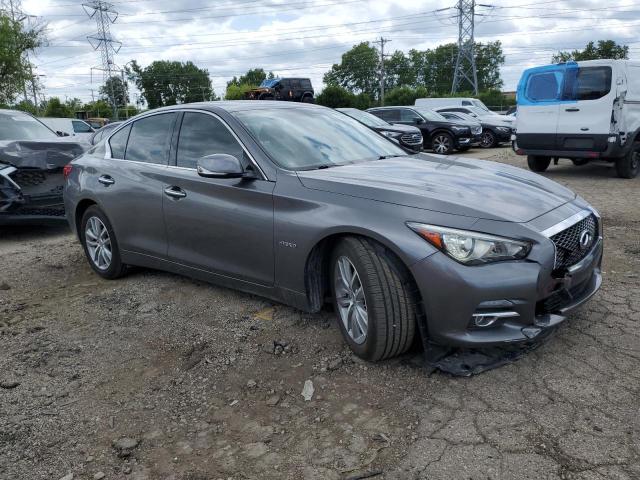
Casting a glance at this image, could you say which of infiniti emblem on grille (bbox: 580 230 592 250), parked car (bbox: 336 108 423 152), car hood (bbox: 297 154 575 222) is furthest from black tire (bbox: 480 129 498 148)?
infiniti emblem on grille (bbox: 580 230 592 250)

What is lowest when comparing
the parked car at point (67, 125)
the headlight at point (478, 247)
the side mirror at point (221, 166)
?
the headlight at point (478, 247)

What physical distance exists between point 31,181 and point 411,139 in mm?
9720

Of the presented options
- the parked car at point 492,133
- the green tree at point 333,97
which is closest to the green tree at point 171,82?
the green tree at point 333,97

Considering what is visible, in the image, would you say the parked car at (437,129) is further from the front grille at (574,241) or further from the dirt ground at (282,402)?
the front grille at (574,241)

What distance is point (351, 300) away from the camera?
10.7 ft

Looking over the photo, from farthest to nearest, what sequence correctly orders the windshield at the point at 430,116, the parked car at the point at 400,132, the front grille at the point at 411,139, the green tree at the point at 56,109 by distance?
the green tree at the point at 56,109, the windshield at the point at 430,116, the front grille at the point at 411,139, the parked car at the point at 400,132

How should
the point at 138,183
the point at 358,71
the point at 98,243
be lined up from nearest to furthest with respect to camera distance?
the point at 138,183, the point at 98,243, the point at 358,71

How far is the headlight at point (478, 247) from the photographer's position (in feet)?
9.18

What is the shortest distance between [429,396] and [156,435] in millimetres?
1396

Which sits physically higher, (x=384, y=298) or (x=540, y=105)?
(x=540, y=105)

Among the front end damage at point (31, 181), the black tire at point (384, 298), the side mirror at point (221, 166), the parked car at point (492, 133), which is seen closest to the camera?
the black tire at point (384, 298)

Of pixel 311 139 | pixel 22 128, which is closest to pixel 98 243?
pixel 311 139

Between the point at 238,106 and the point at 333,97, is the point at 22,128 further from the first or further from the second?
the point at 333,97

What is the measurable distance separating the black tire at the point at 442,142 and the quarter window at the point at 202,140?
13.3m
